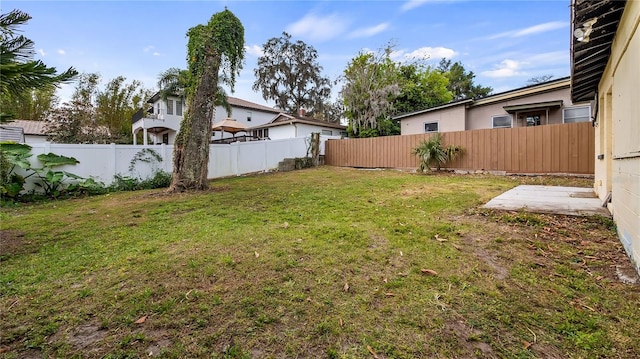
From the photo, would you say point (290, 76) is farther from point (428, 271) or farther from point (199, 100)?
point (428, 271)

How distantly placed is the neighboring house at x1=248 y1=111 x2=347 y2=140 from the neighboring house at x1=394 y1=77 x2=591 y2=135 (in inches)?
307

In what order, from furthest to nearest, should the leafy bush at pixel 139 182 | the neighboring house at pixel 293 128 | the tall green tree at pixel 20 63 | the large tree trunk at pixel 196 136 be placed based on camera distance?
1. the neighboring house at pixel 293 128
2. the leafy bush at pixel 139 182
3. the large tree trunk at pixel 196 136
4. the tall green tree at pixel 20 63

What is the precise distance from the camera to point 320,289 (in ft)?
7.15

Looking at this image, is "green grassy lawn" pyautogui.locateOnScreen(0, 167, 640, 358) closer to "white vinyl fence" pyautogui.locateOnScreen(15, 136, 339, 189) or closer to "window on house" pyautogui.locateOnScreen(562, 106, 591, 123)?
"white vinyl fence" pyautogui.locateOnScreen(15, 136, 339, 189)

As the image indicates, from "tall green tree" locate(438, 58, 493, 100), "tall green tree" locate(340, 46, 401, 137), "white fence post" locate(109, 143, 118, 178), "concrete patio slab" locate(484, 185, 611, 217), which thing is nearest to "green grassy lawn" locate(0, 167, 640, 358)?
"concrete patio slab" locate(484, 185, 611, 217)

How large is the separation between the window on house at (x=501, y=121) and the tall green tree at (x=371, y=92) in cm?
737

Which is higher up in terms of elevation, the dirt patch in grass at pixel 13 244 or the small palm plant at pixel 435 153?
the small palm plant at pixel 435 153

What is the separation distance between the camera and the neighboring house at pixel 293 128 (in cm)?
1998

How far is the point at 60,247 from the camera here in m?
3.17

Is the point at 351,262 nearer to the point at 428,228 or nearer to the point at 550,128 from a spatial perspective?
the point at 428,228

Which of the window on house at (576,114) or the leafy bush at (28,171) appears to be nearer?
the leafy bush at (28,171)

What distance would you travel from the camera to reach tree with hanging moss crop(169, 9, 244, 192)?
23.0 ft

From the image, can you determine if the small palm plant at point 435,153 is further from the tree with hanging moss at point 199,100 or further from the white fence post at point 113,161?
the white fence post at point 113,161

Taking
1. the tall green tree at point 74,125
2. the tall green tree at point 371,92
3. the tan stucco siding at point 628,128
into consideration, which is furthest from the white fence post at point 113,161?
the tall green tree at point 371,92
